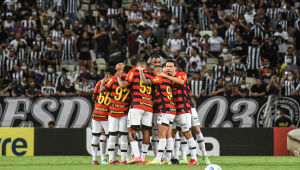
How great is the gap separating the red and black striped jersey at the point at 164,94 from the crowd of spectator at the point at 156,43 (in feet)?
23.2

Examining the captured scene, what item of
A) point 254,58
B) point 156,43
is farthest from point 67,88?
point 254,58

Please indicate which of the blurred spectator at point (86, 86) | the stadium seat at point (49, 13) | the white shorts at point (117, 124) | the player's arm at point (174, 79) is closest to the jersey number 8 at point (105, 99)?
the white shorts at point (117, 124)

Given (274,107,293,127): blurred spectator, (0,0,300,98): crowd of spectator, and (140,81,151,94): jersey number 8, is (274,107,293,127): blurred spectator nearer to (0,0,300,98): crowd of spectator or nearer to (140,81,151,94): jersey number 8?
(0,0,300,98): crowd of spectator

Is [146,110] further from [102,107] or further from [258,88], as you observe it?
[258,88]

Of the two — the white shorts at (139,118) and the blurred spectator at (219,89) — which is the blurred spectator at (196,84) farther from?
the white shorts at (139,118)

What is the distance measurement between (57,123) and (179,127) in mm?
6954

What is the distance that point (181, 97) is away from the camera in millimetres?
12766

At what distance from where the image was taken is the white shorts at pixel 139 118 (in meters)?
12.7

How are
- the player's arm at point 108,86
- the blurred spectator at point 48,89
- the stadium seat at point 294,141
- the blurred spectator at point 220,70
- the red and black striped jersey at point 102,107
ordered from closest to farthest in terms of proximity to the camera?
the player's arm at point 108,86, the red and black striped jersey at point 102,107, the stadium seat at point 294,141, the blurred spectator at point 48,89, the blurred spectator at point 220,70

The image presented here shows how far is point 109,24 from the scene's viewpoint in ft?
78.8

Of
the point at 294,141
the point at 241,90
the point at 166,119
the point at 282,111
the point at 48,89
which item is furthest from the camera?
the point at 48,89

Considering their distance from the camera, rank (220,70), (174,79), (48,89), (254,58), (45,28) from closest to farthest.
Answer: (174,79), (48,89), (220,70), (254,58), (45,28)

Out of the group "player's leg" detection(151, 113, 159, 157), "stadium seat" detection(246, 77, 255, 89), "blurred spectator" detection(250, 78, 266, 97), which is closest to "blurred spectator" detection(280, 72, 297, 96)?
"blurred spectator" detection(250, 78, 266, 97)

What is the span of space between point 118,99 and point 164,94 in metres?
1.10
